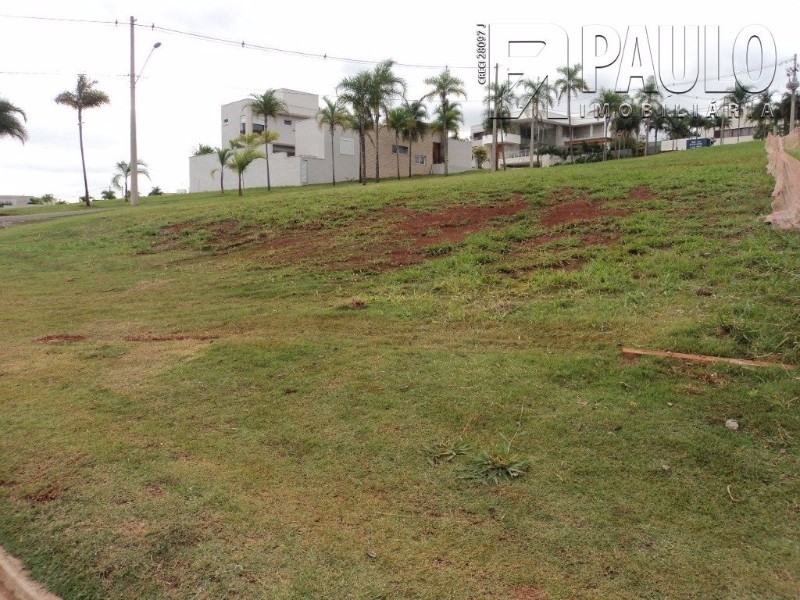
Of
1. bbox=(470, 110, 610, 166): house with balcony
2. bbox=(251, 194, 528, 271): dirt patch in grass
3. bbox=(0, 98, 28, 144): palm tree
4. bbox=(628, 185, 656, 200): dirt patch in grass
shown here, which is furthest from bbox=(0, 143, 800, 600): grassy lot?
bbox=(470, 110, 610, 166): house with balcony

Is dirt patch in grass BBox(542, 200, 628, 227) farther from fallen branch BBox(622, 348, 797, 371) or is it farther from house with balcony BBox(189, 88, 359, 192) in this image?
house with balcony BBox(189, 88, 359, 192)

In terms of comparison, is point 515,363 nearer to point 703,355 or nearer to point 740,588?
point 703,355

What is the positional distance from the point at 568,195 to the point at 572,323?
7843mm

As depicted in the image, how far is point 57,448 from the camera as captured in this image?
485 centimetres

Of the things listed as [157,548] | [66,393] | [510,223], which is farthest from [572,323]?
[510,223]

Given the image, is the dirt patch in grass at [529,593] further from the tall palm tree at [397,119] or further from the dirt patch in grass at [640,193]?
the tall palm tree at [397,119]

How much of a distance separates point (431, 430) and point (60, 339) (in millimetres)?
6015

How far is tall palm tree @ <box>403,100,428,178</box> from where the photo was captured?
49375mm

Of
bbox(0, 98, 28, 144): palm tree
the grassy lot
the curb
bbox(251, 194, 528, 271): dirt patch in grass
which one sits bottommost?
the curb

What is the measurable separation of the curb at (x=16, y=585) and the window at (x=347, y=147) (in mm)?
50210

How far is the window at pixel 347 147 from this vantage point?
5188cm

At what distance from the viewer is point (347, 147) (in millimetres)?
52406

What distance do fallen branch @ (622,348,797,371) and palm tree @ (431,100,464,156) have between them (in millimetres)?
46535

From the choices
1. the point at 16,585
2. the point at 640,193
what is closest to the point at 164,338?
the point at 16,585
